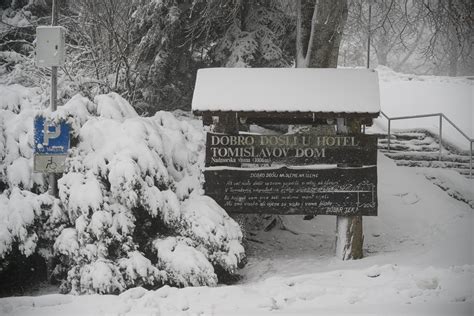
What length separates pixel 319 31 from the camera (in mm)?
9375

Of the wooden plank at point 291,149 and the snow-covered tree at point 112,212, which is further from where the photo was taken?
the wooden plank at point 291,149

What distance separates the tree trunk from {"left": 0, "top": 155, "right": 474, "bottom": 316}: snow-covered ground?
3529 millimetres

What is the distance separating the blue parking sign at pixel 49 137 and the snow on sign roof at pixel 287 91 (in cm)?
180

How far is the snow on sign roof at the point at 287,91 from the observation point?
660 cm

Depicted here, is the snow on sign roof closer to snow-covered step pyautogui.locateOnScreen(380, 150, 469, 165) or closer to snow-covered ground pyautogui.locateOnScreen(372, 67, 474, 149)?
snow-covered step pyautogui.locateOnScreen(380, 150, 469, 165)

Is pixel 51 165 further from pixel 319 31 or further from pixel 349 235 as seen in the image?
pixel 319 31

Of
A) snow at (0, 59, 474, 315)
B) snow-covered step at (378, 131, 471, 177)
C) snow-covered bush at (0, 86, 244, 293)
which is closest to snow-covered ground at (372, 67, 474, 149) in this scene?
snow-covered step at (378, 131, 471, 177)

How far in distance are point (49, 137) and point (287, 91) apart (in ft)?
10.8

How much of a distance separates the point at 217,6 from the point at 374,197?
5.93 meters

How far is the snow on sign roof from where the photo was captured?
6598 mm

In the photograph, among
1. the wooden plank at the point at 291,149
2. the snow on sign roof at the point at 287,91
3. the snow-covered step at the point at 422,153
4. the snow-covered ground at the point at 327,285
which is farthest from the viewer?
the snow-covered step at the point at 422,153

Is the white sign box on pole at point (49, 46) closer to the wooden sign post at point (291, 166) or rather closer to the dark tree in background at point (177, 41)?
the wooden sign post at point (291, 166)

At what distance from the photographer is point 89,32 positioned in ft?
36.0

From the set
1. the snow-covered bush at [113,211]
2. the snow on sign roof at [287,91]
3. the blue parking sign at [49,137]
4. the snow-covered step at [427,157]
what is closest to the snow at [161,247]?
the snow-covered bush at [113,211]
